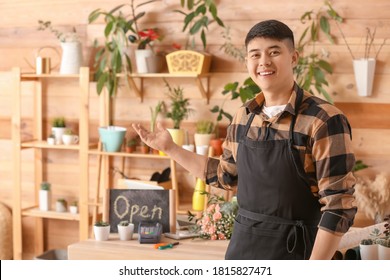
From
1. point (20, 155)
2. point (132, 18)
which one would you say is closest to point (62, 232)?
point (20, 155)

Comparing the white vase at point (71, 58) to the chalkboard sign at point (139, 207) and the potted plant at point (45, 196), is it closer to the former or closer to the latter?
the potted plant at point (45, 196)

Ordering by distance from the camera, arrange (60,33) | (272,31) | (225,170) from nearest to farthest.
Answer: (272,31)
(225,170)
(60,33)

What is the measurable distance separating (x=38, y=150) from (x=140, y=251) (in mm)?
2762

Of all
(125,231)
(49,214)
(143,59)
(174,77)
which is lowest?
(49,214)

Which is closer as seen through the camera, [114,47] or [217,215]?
[217,215]

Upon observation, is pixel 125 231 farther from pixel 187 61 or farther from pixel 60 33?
pixel 60 33

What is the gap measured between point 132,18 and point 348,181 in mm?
3158

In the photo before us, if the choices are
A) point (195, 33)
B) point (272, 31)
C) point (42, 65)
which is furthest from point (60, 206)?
point (272, 31)

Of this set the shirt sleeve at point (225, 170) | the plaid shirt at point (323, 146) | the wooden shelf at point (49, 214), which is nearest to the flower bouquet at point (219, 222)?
the shirt sleeve at point (225, 170)

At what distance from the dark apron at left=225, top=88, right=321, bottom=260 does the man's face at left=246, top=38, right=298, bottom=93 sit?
8cm

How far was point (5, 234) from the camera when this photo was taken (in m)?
5.29

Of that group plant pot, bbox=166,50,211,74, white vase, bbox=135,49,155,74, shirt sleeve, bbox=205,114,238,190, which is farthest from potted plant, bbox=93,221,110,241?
white vase, bbox=135,49,155,74

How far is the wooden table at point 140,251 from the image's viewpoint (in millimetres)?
2703
